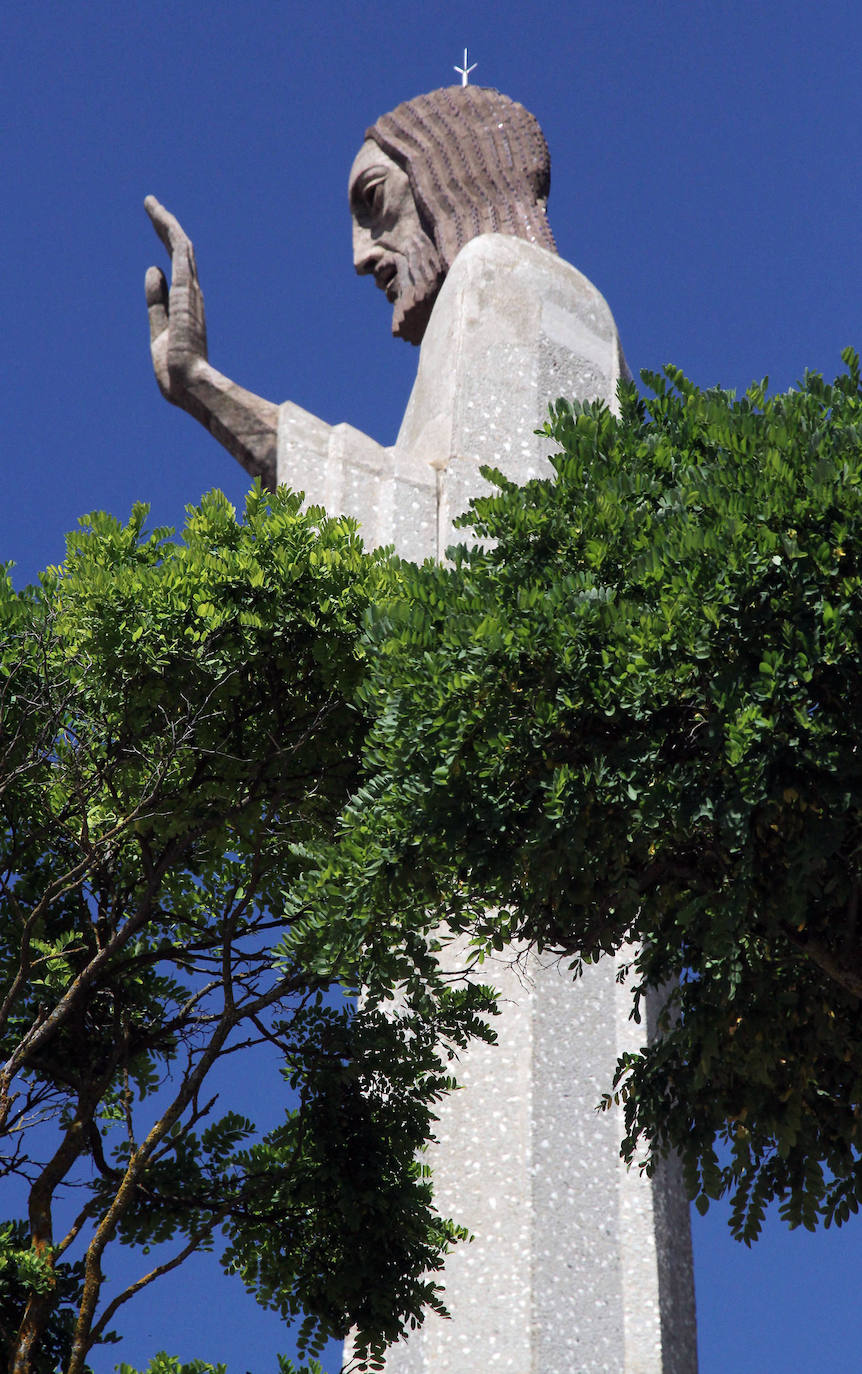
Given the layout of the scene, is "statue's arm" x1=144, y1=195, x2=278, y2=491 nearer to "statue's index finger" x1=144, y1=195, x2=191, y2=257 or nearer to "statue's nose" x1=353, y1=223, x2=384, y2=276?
"statue's index finger" x1=144, y1=195, x2=191, y2=257

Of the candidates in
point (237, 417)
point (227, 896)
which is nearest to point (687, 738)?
point (227, 896)

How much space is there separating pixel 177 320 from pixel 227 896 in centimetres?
873

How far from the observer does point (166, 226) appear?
58.4 ft

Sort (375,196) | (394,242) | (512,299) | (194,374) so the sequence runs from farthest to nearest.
Result: 1. (375,196)
2. (394,242)
3. (194,374)
4. (512,299)

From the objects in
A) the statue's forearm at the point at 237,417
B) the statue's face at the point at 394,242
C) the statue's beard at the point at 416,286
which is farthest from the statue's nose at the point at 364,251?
the statue's forearm at the point at 237,417

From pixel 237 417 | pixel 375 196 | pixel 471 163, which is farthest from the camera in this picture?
pixel 375 196

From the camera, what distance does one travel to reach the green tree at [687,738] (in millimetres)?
7207

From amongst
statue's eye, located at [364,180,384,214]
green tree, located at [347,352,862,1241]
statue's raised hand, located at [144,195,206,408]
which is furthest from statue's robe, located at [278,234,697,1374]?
statue's eye, located at [364,180,384,214]

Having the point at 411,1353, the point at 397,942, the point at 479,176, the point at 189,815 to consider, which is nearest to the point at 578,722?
the point at 397,942

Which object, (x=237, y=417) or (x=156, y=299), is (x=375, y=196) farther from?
(x=237, y=417)

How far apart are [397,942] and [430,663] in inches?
59.4

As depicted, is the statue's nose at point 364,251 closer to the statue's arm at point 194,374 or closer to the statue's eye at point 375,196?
the statue's eye at point 375,196

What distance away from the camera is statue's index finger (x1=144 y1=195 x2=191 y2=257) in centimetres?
1756

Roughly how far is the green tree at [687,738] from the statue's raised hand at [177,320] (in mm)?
9236
